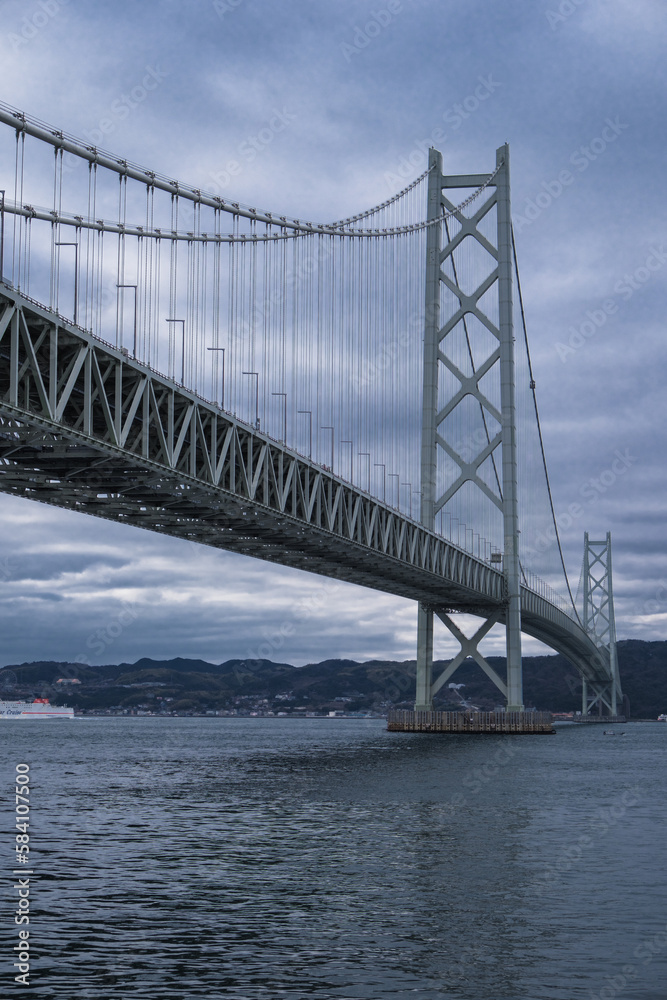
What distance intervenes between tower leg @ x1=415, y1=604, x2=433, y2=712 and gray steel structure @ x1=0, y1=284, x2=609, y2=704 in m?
15.7

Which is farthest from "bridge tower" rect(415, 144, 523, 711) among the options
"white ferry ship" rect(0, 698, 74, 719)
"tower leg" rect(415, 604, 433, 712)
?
"white ferry ship" rect(0, 698, 74, 719)

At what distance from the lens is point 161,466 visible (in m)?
31.9

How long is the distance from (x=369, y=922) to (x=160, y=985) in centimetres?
423

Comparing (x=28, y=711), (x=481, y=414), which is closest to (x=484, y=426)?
(x=481, y=414)

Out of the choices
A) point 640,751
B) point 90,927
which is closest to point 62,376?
point 90,927

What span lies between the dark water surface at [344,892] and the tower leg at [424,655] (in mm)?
36500

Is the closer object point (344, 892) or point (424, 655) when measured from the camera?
point (344, 892)

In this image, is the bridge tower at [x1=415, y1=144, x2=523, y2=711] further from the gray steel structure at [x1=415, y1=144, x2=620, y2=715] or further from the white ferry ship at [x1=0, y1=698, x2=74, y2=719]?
the white ferry ship at [x1=0, y1=698, x2=74, y2=719]

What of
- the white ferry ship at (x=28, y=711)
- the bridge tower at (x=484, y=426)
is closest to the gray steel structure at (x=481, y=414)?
the bridge tower at (x=484, y=426)

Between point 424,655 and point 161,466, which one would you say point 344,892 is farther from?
point 424,655

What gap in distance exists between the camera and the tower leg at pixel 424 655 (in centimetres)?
7612

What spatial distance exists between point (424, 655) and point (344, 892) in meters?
57.4

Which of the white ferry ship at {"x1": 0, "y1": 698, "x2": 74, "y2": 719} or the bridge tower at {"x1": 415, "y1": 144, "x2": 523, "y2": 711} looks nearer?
the bridge tower at {"x1": 415, "y1": 144, "x2": 523, "y2": 711}

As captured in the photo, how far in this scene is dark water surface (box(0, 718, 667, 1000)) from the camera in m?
14.1
